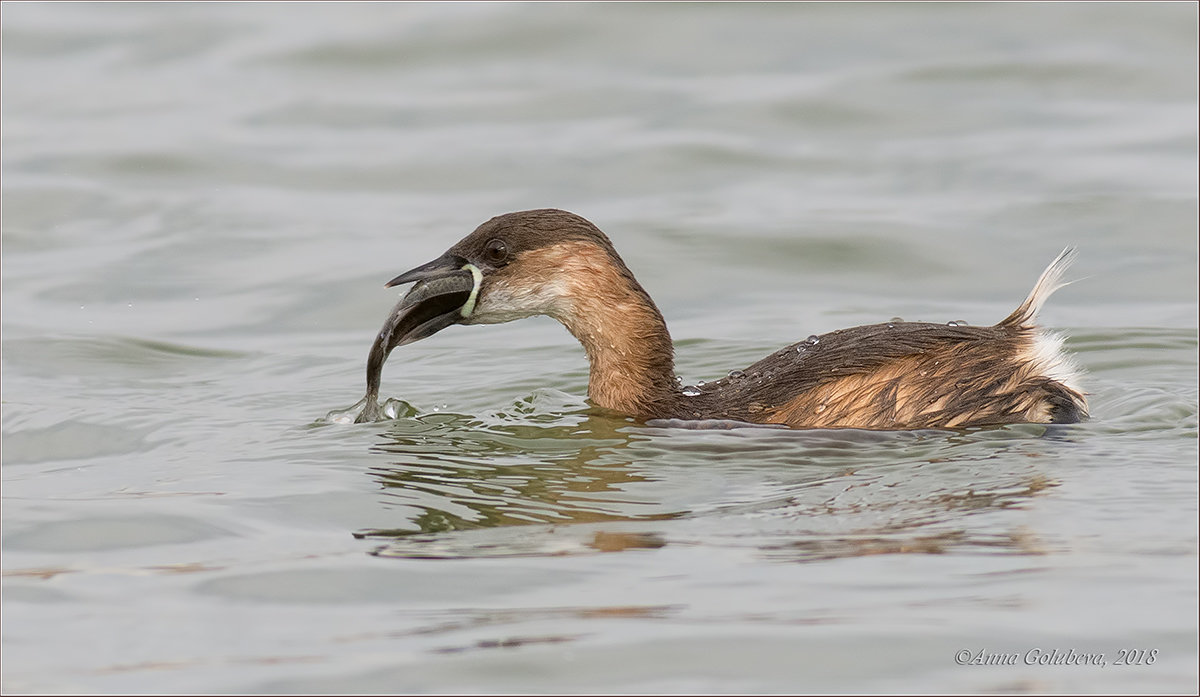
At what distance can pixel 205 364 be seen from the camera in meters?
10.2

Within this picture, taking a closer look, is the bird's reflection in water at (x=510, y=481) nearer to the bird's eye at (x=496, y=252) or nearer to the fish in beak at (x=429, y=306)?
the fish in beak at (x=429, y=306)

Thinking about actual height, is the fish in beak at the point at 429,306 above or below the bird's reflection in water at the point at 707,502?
above

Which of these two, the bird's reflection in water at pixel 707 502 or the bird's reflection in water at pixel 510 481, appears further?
the bird's reflection in water at pixel 510 481

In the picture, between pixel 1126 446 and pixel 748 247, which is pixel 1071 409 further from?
pixel 748 247

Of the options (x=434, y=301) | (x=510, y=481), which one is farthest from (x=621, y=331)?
(x=510, y=481)

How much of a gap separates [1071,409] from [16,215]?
28.5 ft

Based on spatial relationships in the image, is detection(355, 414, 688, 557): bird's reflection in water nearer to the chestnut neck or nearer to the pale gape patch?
the chestnut neck

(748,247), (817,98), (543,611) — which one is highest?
(817,98)

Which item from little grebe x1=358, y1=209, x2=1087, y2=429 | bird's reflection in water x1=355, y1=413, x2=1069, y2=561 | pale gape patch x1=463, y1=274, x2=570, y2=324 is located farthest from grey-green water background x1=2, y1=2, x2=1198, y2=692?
pale gape patch x1=463, y1=274, x2=570, y2=324

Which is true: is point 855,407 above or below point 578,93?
below

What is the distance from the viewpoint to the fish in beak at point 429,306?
8.11 metres

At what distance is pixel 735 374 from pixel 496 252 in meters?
1.28

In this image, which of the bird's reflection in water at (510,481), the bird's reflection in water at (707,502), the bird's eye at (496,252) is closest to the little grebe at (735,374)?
the bird's eye at (496,252)

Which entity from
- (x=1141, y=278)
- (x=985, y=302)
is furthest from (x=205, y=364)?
(x=1141, y=278)
